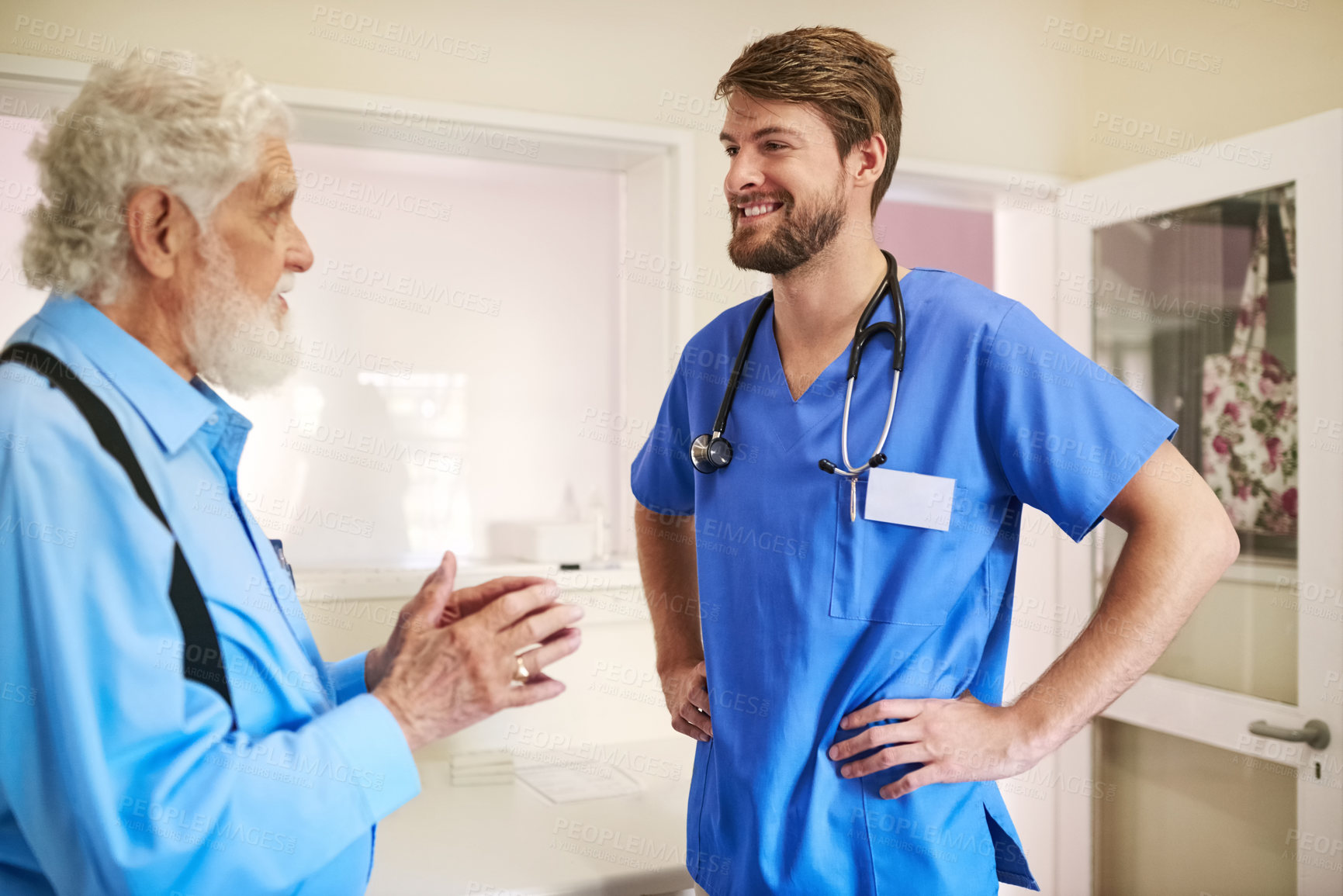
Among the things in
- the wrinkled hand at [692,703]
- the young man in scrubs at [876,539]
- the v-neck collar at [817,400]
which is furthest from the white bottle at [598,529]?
the v-neck collar at [817,400]

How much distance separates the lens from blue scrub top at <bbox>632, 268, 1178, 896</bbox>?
1.27 metres

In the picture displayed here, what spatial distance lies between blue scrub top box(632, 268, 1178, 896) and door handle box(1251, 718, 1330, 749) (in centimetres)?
100

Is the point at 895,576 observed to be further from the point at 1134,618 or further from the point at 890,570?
the point at 1134,618

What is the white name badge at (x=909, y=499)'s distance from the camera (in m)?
1.28

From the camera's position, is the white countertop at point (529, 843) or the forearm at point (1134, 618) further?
the white countertop at point (529, 843)

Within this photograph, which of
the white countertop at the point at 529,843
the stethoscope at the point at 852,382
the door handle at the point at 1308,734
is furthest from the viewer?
the door handle at the point at 1308,734

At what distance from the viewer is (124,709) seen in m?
0.80

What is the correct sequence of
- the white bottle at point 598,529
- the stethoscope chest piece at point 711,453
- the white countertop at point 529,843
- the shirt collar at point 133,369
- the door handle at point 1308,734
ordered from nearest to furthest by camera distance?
the shirt collar at point 133,369, the stethoscope chest piece at point 711,453, the white countertop at point 529,843, the door handle at point 1308,734, the white bottle at point 598,529

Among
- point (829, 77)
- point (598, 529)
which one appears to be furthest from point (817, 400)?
point (598, 529)

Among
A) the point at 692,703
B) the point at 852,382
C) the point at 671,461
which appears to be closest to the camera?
the point at 852,382

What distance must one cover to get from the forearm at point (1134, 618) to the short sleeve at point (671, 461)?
0.66 meters

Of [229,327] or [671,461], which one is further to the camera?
[671,461]

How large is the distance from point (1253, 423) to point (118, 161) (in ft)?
7.39

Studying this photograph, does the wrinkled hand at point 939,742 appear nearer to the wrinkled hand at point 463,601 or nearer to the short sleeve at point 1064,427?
the short sleeve at point 1064,427
